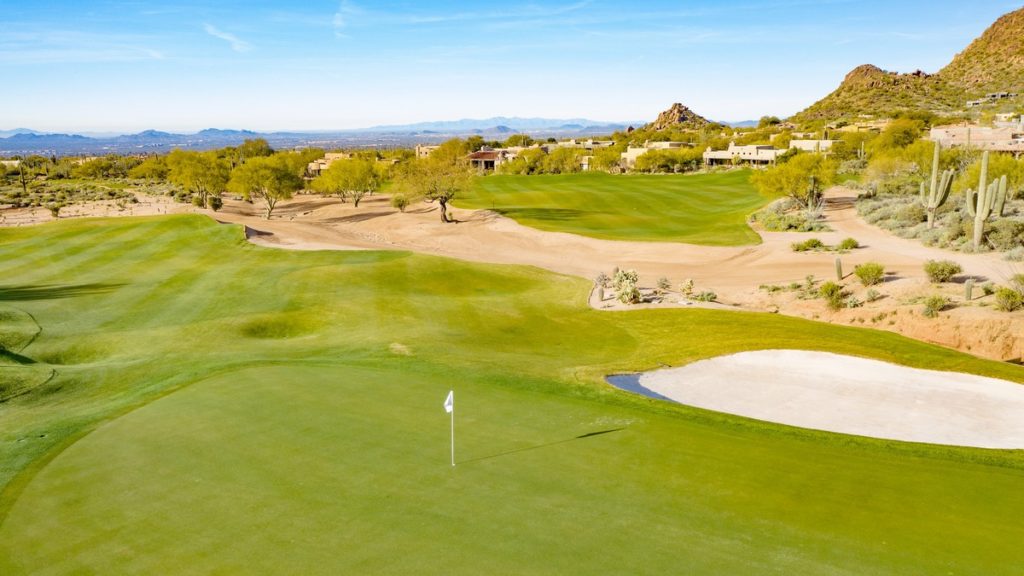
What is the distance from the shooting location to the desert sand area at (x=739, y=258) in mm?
27469

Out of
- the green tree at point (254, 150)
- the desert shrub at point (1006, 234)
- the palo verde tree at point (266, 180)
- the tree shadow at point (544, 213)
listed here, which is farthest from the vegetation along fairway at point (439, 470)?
the green tree at point (254, 150)

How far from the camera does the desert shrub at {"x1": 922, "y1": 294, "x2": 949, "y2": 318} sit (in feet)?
91.0

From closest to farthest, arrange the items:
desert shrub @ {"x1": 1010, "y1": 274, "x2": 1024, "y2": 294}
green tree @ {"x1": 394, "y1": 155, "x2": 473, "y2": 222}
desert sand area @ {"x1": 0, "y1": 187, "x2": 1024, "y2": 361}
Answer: desert sand area @ {"x1": 0, "y1": 187, "x2": 1024, "y2": 361} < desert shrub @ {"x1": 1010, "y1": 274, "x2": 1024, "y2": 294} < green tree @ {"x1": 394, "y1": 155, "x2": 473, "y2": 222}

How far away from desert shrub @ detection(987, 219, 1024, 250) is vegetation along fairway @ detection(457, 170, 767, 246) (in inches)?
583

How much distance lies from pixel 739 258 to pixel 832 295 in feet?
44.1

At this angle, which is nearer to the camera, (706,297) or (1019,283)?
(1019,283)

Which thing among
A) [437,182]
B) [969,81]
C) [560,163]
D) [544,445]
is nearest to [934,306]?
[544,445]

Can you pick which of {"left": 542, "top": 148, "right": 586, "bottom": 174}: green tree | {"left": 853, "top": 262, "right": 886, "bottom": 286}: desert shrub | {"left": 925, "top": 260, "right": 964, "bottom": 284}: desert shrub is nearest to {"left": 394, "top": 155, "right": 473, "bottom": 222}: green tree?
{"left": 853, "top": 262, "right": 886, "bottom": 286}: desert shrub

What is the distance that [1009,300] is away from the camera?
1046 inches

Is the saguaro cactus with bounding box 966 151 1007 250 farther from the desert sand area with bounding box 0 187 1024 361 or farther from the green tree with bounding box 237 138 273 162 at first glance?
the green tree with bounding box 237 138 273 162

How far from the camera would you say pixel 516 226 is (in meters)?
60.3

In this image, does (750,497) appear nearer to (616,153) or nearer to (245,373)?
(245,373)

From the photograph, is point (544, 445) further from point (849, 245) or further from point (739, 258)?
point (849, 245)

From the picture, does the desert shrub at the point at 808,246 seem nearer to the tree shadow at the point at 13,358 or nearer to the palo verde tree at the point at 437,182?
the palo verde tree at the point at 437,182
